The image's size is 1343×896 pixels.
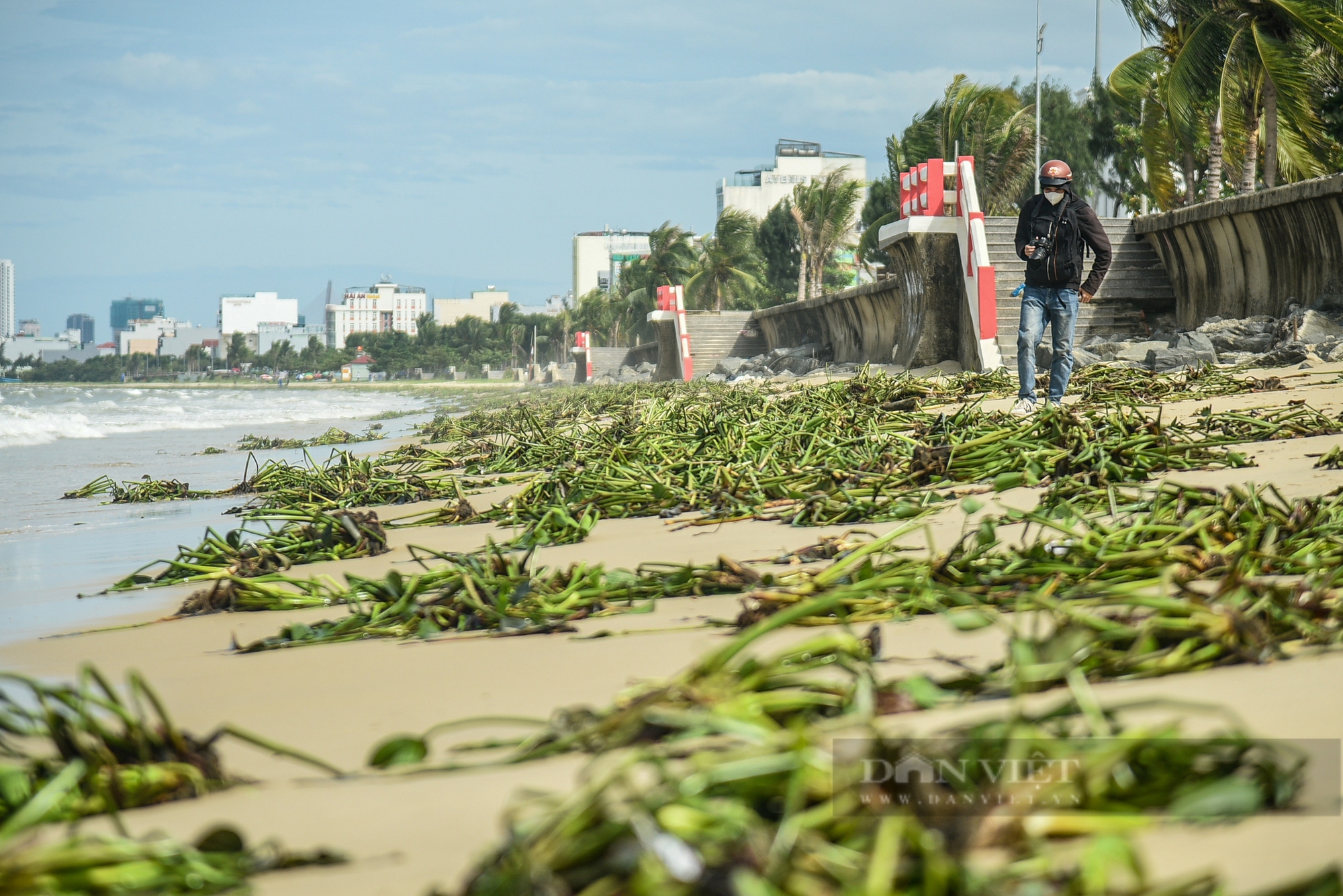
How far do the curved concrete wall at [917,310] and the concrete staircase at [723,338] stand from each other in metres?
12.2

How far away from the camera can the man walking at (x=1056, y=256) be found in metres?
6.70

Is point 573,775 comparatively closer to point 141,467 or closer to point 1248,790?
point 1248,790

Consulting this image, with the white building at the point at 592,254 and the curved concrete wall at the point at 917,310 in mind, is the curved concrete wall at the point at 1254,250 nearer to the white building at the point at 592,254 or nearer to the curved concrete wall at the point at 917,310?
the curved concrete wall at the point at 917,310

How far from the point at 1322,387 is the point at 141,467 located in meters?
10.7

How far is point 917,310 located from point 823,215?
99.6 ft

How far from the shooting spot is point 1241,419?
4.12 meters

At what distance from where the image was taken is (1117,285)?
1255 centimetres

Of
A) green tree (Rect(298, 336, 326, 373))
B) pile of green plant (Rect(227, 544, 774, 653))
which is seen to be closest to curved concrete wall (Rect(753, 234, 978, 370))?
pile of green plant (Rect(227, 544, 774, 653))

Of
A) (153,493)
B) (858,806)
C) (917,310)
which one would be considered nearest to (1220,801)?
(858,806)

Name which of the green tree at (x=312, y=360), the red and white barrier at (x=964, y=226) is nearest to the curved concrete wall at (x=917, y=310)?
the red and white barrier at (x=964, y=226)

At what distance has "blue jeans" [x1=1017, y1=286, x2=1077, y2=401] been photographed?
636 centimetres

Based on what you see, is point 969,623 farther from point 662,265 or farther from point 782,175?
point 782,175

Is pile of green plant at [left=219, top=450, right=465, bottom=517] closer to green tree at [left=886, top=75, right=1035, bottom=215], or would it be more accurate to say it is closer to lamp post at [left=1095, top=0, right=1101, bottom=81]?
green tree at [left=886, top=75, right=1035, bottom=215]

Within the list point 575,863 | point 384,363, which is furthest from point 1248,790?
point 384,363
